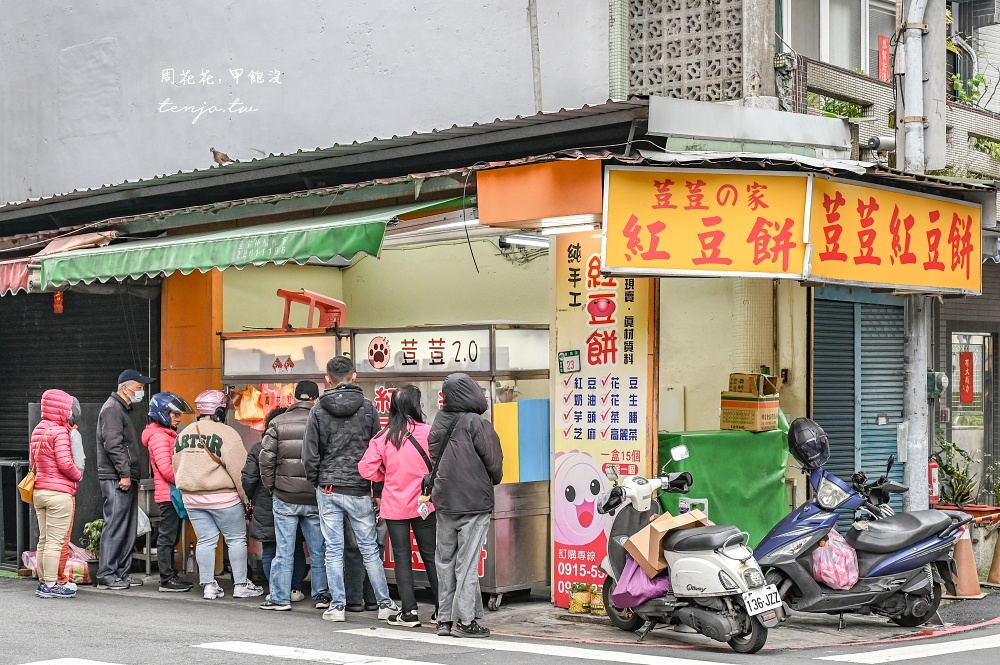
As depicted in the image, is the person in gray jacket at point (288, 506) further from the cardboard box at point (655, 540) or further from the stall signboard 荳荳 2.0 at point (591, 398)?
the cardboard box at point (655, 540)

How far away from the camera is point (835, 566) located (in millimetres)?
9359

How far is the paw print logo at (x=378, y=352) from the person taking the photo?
446 inches

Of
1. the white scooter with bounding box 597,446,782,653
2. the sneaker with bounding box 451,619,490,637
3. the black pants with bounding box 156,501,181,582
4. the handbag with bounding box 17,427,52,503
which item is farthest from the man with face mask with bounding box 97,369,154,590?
the white scooter with bounding box 597,446,782,653

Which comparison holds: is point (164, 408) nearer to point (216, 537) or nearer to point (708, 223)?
point (216, 537)

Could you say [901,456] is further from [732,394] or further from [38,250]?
[38,250]

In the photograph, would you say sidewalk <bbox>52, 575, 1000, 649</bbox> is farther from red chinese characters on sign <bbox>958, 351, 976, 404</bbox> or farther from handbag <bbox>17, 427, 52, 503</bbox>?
red chinese characters on sign <bbox>958, 351, 976, 404</bbox>

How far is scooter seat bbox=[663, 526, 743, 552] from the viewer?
865cm

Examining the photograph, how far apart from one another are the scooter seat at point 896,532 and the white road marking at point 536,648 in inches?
84.3

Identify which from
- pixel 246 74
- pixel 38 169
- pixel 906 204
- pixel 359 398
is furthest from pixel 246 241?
pixel 38 169

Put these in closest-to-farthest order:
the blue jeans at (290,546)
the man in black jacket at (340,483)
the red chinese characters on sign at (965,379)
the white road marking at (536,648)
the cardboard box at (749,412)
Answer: the white road marking at (536,648), the man in black jacket at (340,483), the blue jeans at (290,546), the cardboard box at (749,412), the red chinese characters on sign at (965,379)

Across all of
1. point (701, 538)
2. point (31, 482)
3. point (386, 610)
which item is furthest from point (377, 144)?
point (701, 538)

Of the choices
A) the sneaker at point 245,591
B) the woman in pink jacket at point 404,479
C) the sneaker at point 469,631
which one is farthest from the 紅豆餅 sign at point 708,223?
the sneaker at point 245,591

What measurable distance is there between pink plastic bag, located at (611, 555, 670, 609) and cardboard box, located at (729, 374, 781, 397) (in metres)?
2.31

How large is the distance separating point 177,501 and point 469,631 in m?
3.79
